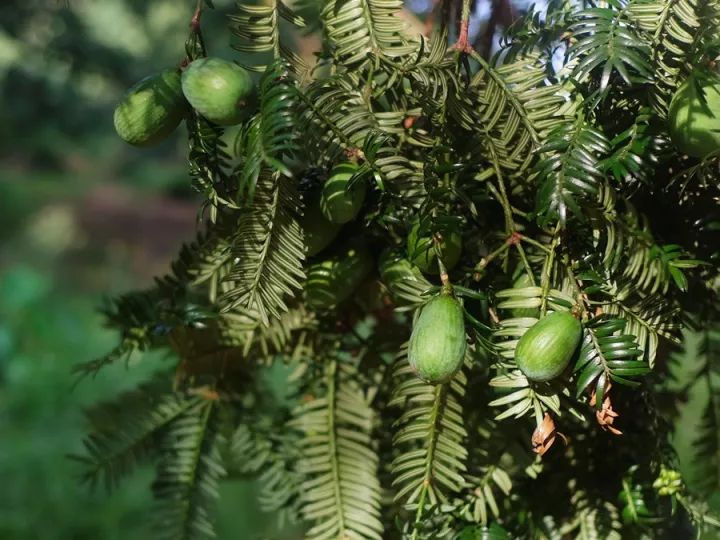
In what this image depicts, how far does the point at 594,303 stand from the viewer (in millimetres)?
434

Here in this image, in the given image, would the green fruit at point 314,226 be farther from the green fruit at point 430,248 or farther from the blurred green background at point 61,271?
the blurred green background at point 61,271

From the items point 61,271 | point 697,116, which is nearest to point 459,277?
point 697,116

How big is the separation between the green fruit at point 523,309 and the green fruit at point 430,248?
4cm

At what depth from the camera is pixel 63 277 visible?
3.98m

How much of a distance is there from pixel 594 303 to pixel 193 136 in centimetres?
A: 26

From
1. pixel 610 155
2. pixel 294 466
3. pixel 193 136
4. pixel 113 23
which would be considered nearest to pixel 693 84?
pixel 610 155

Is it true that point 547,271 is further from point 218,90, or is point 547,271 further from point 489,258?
point 218,90

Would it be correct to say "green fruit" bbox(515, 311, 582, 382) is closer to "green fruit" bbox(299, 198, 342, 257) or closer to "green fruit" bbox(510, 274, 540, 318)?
"green fruit" bbox(510, 274, 540, 318)

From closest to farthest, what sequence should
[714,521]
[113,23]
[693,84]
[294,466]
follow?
[693,84], [714,521], [294,466], [113,23]

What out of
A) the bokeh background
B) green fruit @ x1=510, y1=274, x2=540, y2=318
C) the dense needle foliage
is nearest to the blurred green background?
the bokeh background

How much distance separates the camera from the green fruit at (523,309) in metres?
0.44

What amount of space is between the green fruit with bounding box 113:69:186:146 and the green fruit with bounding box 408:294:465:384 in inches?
8.0

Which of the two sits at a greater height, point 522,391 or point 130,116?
point 130,116

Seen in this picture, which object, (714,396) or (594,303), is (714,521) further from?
(594,303)
